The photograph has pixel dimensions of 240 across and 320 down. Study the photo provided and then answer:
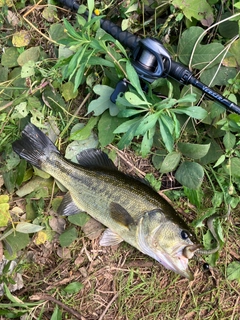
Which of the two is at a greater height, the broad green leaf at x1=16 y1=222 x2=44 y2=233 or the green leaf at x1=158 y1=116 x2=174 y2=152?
the green leaf at x1=158 y1=116 x2=174 y2=152

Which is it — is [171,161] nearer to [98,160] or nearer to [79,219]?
[98,160]

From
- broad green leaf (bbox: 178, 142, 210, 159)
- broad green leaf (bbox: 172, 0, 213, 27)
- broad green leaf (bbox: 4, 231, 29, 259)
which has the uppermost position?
broad green leaf (bbox: 172, 0, 213, 27)

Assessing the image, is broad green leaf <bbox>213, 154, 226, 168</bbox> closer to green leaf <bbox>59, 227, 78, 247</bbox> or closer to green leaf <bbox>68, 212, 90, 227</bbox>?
green leaf <bbox>68, 212, 90, 227</bbox>

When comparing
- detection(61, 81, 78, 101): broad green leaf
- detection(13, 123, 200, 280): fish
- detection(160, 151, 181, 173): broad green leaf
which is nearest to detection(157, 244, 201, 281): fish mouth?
detection(13, 123, 200, 280): fish

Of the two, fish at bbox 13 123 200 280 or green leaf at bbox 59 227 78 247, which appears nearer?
fish at bbox 13 123 200 280

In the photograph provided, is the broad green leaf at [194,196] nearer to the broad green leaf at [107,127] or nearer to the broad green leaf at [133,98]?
the broad green leaf at [107,127]

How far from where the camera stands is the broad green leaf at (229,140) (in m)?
2.61

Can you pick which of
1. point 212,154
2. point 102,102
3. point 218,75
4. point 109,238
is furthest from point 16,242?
point 218,75

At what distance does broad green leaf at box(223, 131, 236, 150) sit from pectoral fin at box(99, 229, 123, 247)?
1.05 metres

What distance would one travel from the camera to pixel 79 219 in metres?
2.88

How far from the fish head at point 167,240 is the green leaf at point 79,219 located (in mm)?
470

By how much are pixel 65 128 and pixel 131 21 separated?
0.96m

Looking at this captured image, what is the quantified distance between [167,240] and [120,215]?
38 centimetres

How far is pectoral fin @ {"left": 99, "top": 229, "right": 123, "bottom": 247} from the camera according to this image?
284 cm
